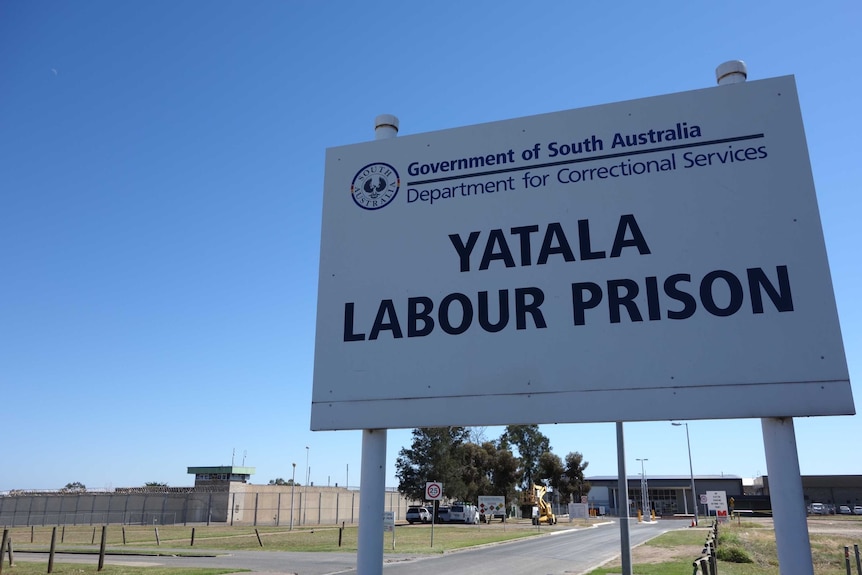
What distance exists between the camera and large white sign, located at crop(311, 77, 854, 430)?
3.74 meters

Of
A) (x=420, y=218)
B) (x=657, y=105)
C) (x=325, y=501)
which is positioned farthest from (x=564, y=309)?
(x=325, y=501)

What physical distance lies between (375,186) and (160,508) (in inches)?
2538

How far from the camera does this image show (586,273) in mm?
4113

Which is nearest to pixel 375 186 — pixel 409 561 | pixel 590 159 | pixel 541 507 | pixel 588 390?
pixel 590 159

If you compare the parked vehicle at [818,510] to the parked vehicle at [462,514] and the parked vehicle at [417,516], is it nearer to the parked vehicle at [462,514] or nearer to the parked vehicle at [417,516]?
the parked vehicle at [462,514]

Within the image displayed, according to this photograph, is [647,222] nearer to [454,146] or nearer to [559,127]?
[559,127]

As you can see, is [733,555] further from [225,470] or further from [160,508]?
[225,470]

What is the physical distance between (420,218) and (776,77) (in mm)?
2562

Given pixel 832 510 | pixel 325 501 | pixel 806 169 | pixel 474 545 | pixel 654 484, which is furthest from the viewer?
pixel 654 484

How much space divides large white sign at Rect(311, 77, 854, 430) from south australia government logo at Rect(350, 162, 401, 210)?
15mm

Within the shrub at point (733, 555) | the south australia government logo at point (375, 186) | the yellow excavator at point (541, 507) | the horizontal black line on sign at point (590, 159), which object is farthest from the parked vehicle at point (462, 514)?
the horizontal black line on sign at point (590, 159)

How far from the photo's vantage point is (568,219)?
427 centimetres

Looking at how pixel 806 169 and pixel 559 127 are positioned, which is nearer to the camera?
pixel 806 169

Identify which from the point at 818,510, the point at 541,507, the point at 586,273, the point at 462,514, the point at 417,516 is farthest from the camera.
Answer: the point at 818,510
